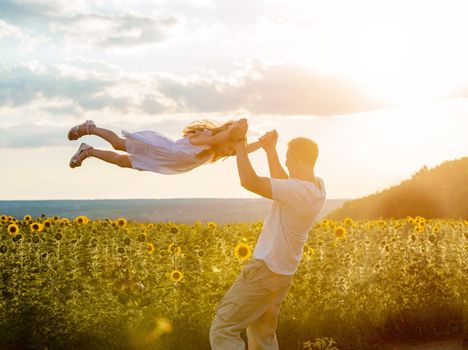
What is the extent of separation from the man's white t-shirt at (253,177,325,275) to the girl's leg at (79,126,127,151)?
6.89ft

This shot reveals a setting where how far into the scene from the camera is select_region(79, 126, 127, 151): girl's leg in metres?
7.36

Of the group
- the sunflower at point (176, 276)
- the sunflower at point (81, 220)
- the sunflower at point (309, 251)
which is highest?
the sunflower at point (81, 220)

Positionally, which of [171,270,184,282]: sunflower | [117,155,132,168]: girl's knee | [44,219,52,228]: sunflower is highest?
[117,155,132,168]: girl's knee

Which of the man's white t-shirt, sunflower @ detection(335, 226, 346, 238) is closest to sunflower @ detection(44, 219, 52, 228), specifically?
sunflower @ detection(335, 226, 346, 238)

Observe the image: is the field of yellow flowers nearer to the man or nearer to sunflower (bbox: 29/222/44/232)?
sunflower (bbox: 29/222/44/232)

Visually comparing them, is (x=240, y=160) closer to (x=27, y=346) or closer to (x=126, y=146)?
(x=126, y=146)

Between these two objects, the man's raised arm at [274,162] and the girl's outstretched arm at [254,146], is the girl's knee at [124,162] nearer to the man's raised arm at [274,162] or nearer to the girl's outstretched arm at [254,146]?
the girl's outstretched arm at [254,146]

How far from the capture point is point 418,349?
29.1 feet

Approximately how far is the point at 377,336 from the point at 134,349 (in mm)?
3090

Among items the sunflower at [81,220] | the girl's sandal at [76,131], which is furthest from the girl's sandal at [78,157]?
the sunflower at [81,220]

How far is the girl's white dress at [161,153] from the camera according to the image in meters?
7.03

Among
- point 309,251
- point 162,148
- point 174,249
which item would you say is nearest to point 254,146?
point 162,148

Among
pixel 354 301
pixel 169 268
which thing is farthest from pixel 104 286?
pixel 354 301

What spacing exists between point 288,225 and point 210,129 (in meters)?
1.37
